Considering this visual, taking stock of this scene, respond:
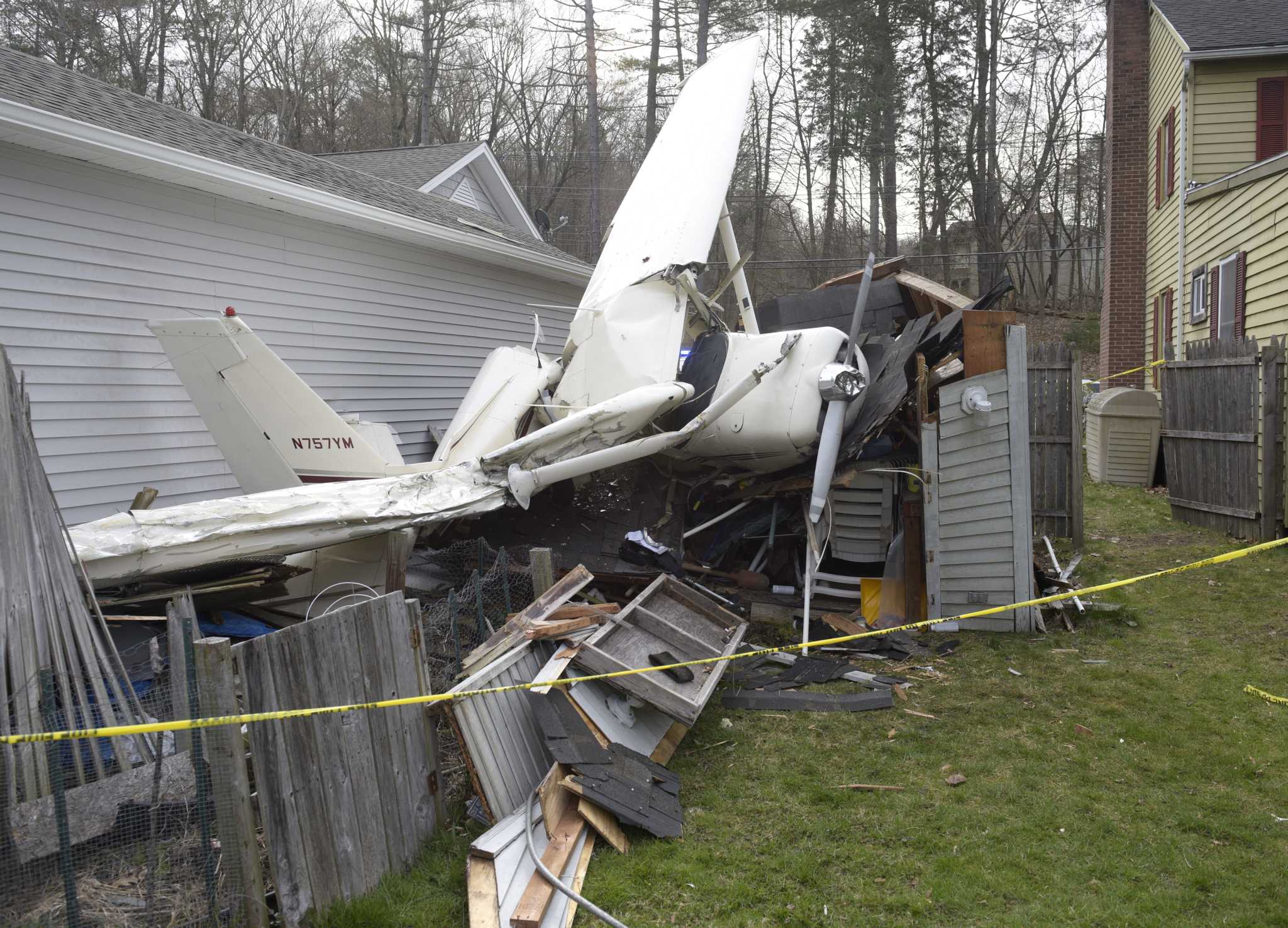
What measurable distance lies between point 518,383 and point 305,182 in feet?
10.9

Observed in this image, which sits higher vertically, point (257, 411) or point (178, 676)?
point (257, 411)

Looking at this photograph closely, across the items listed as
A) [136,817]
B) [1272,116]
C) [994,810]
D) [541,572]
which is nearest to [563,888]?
[136,817]

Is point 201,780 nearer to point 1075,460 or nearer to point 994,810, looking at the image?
point 994,810

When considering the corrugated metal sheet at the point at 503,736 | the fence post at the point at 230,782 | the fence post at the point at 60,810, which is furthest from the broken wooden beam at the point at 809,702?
the fence post at the point at 60,810

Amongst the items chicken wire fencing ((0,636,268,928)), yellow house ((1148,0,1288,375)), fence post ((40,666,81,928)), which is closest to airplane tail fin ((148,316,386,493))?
chicken wire fencing ((0,636,268,928))

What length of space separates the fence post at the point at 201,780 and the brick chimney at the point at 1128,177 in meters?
18.5

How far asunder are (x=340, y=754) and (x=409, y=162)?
15.2 meters

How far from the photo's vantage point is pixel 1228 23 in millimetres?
15180

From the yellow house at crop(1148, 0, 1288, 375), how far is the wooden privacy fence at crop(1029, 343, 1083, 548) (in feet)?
9.49

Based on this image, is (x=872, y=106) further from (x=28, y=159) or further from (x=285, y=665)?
(x=285, y=665)

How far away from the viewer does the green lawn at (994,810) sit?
355 centimetres

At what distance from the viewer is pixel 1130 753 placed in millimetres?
4922

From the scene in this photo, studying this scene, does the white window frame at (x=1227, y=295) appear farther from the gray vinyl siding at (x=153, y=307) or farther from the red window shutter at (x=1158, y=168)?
the gray vinyl siding at (x=153, y=307)

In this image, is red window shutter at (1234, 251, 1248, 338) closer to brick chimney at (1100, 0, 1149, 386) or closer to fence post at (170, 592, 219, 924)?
brick chimney at (1100, 0, 1149, 386)
